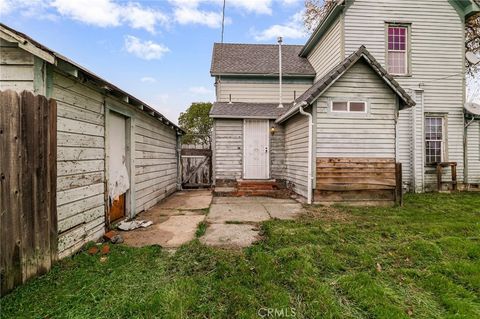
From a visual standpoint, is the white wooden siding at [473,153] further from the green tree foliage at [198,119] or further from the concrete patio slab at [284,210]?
the green tree foliage at [198,119]

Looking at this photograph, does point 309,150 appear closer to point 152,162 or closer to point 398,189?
point 398,189

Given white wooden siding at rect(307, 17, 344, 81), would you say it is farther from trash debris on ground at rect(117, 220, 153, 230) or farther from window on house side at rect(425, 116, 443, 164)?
trash debris on ground at rect(117, 220, 153, 230)

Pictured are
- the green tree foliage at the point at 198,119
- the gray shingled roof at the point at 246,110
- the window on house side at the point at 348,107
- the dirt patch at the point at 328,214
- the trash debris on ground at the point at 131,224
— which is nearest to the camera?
the trash debris on ground at the point at 131,224

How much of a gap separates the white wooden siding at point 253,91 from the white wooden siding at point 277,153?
1904mm

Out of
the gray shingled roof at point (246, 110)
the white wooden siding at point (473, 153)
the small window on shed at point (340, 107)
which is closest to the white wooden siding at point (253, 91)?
the gray shingled roof at point (246, 110)

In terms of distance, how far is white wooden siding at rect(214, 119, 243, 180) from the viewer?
9.77 meters

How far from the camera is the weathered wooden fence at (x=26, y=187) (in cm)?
240

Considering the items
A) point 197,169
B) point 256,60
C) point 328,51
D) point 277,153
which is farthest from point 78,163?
point 256,60

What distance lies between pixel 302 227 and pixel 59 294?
11.9ft

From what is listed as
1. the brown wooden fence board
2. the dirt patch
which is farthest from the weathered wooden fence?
the brown wooden fence board

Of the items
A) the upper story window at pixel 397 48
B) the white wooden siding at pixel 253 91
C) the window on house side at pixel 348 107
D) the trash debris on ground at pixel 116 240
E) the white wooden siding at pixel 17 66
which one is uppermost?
the upper story window at pixel 397 48

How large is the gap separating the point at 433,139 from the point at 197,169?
955 centimetres

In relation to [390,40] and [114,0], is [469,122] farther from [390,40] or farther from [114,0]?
[114,0]

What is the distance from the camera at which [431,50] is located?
9.34m
